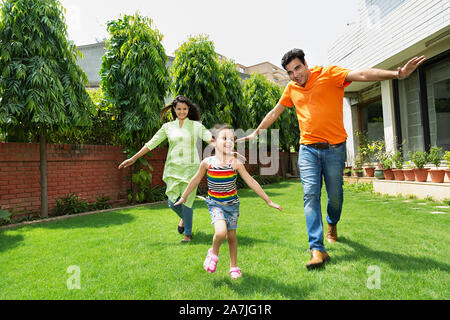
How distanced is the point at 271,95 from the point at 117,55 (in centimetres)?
884

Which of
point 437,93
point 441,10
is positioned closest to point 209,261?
point 441,10

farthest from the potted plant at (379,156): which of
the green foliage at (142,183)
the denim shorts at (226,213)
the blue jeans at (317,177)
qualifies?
the denim shorts at (226,213)

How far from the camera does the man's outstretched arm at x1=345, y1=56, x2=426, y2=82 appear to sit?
2376 mm

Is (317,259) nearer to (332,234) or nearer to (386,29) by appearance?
(332,234)

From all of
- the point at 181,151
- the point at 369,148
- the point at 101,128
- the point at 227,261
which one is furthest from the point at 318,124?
the point at 369,148

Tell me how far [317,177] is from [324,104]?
29.7 inches

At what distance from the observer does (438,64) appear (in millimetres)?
7617

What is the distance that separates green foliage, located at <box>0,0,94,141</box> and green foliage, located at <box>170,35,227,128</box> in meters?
4.16

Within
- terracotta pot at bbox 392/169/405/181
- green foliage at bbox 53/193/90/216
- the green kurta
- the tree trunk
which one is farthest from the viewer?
terracotta pot at bbox 392/169/405/181

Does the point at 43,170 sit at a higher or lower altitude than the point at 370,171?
higher

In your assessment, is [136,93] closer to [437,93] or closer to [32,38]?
[32,38]

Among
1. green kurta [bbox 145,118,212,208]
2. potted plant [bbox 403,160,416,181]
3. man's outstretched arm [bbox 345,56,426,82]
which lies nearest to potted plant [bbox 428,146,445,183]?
potted plant [bbox 403,160,416,181]

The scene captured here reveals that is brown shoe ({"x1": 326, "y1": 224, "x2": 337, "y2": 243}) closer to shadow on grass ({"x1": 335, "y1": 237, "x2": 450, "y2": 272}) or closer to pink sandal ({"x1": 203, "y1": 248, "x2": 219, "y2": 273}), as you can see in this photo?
shadow on grass ({"x1": 335, "y1": 237, "x2": 450, "y2": 272})

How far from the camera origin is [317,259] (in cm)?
255
